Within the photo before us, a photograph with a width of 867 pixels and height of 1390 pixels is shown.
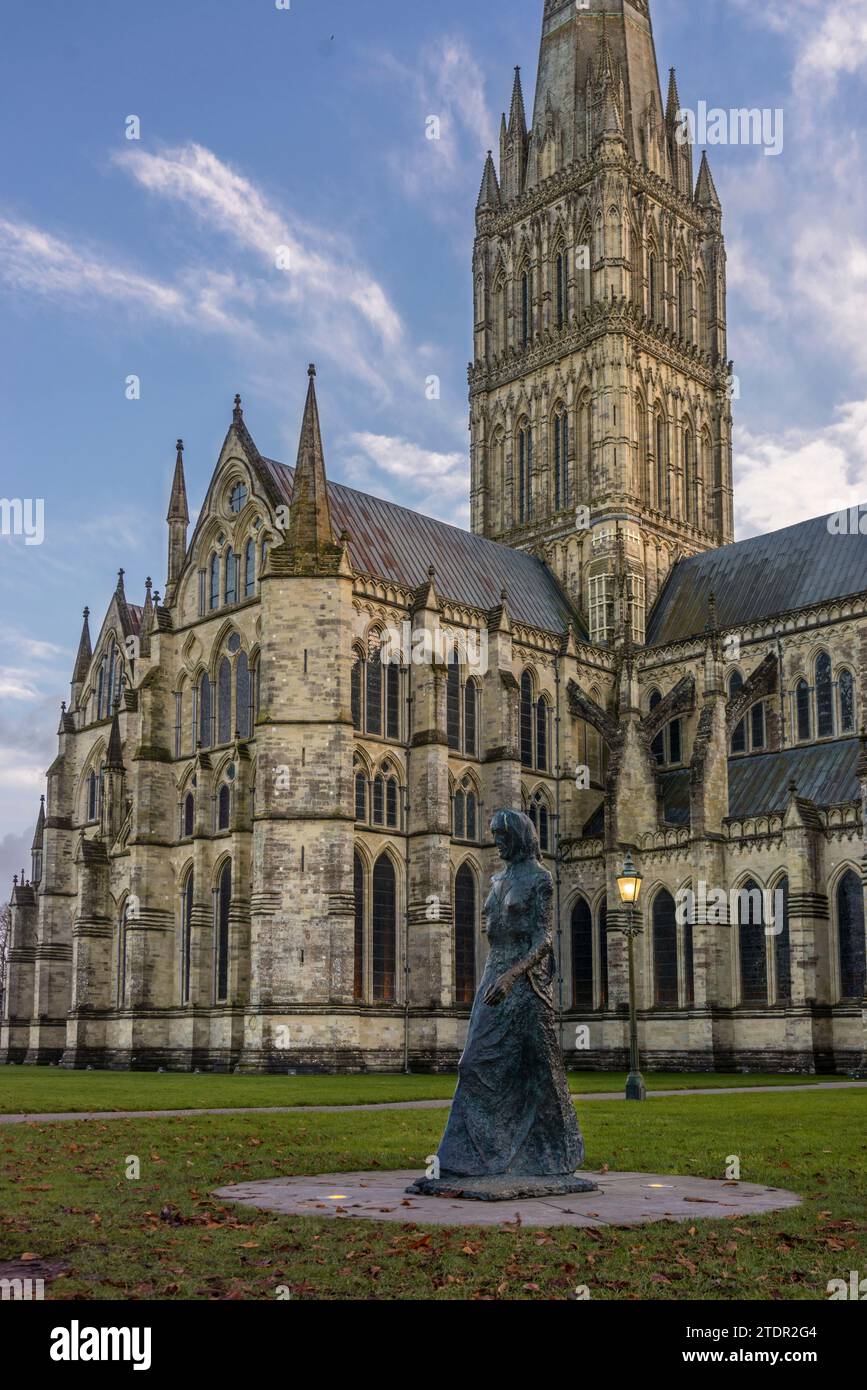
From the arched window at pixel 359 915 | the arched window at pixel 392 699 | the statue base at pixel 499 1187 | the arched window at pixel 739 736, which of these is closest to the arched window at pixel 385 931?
the arched window at pixel 359 915

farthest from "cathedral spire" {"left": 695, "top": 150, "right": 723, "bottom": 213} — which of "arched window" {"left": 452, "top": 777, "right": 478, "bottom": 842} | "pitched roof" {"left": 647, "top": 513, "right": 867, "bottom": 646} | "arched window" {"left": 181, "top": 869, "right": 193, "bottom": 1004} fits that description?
"arched window" {"left": 181, "top": 869, "right": 193, "bottom": 1004}

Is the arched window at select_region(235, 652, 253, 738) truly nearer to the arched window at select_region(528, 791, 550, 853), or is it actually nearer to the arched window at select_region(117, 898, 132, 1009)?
the arched window at select_region(117, 898, 132, 1009)

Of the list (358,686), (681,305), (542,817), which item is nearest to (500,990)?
(358,686)

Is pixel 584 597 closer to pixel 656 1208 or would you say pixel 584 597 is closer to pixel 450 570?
pixel 450 570

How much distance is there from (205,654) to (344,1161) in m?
35.6

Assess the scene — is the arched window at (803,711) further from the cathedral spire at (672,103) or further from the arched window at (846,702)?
the cathedral spire at (672,103)

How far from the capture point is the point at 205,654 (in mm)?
49875

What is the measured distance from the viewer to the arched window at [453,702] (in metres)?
49.4

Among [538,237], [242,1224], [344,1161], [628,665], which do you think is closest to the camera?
[242,1224]

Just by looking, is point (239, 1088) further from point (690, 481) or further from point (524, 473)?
point (690, 481)

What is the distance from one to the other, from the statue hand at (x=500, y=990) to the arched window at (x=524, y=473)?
5351cm

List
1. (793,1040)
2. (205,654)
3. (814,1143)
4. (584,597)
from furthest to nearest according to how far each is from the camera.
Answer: (584,597), (205,654), (793,1040), (814,1143)

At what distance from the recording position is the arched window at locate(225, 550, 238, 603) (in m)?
49.5
